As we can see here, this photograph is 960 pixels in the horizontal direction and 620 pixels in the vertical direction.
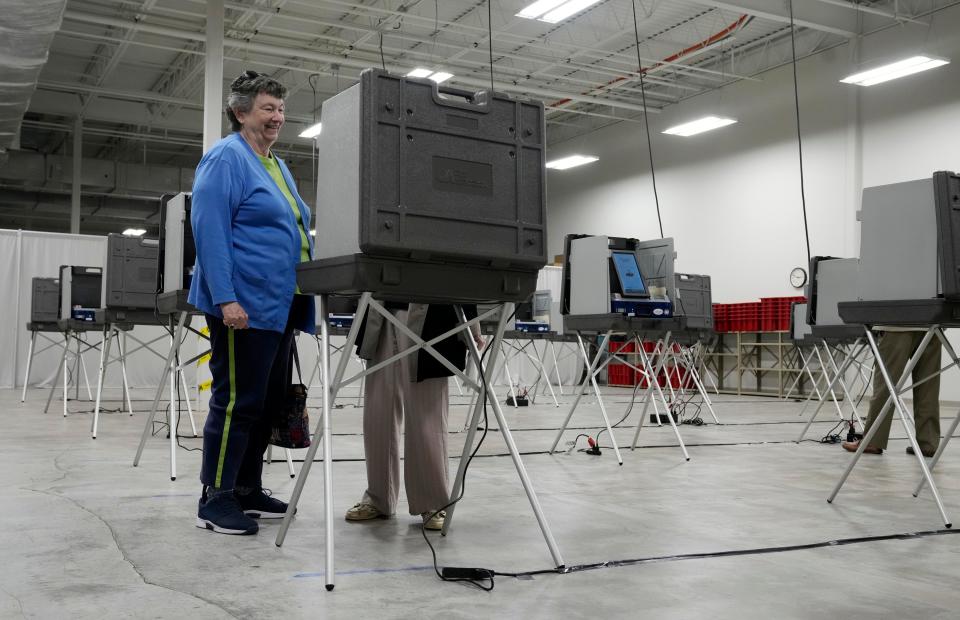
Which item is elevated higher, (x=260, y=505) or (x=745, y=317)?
(x=745, y=317)

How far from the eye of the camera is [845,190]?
36.5ft

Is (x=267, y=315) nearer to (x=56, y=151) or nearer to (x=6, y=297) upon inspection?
(x=6, y=297)

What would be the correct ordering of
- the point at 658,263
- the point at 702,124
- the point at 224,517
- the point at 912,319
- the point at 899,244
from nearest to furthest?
the point at 224,517, the point at 912,319, the point at 899,244, the point at 658,263, the point at 702,124

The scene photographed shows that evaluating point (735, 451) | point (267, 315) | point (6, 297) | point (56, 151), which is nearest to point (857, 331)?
point (735, 451)

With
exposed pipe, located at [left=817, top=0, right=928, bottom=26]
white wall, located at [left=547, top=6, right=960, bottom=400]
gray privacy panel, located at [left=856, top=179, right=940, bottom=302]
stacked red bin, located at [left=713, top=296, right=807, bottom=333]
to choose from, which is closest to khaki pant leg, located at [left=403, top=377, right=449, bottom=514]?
gray privacy panel, located at [left=856, top=179, right=940, bottom=302]

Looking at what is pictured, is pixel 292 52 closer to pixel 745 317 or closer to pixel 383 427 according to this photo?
pixel 745 317

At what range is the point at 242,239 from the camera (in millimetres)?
2598

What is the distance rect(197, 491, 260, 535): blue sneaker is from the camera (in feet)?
8.27

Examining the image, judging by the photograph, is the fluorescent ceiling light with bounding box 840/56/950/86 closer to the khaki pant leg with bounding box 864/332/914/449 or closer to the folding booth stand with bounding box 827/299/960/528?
the khaki pant leg with bounding box 864/332/914/449

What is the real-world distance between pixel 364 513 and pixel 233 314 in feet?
2.62

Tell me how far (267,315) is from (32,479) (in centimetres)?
168

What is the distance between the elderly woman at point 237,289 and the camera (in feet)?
8.27

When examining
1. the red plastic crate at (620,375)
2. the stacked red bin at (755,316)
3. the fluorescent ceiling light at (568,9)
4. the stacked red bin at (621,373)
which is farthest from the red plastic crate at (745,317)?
the fluorescent ceiling light at (568,9)

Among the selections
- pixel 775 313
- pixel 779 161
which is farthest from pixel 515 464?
pixel 779 161
